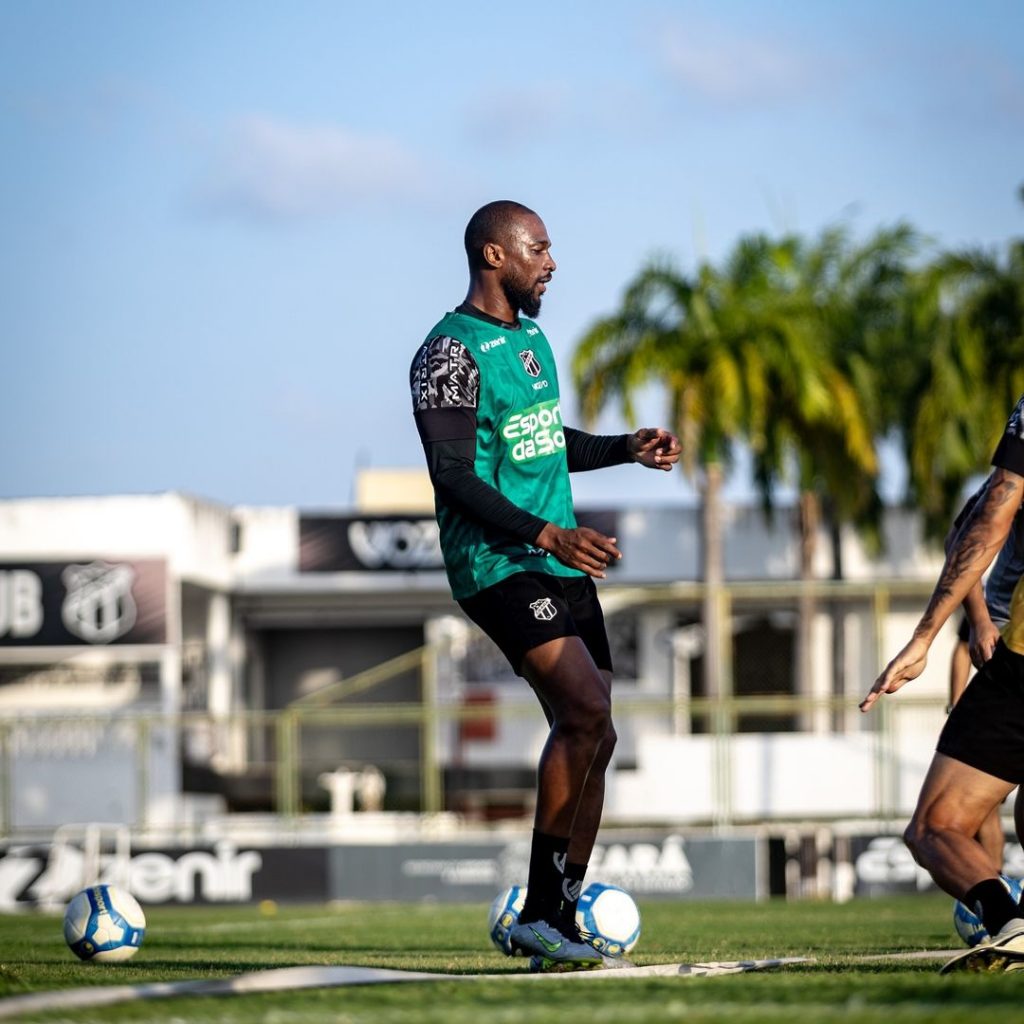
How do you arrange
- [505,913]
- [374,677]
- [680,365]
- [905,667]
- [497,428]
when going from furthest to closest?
[680,365], [374,677], [505,913], [497,428], [905,667]

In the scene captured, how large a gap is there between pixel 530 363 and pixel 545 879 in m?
1.85

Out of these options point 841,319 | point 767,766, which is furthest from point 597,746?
point 841,319

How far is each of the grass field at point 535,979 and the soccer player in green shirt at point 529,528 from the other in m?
0.49

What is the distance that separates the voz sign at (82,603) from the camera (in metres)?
36.8

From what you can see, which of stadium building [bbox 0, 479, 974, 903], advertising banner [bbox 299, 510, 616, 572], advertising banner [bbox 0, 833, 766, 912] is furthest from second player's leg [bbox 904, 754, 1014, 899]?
advertising banner [bbox 299, 510, 616, 572]

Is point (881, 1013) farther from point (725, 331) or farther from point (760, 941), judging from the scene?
point (725, 331)

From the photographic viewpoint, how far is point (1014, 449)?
5785 millimetres

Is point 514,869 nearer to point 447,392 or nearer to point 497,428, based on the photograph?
point 497,428

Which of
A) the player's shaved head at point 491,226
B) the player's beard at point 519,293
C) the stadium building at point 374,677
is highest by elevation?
the player's shaved head at point 491,226

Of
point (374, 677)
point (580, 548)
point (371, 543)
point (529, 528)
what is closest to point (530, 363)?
point (529, 528)

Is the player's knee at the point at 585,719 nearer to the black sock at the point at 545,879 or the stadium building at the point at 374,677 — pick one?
the black sock at the point at 545,879

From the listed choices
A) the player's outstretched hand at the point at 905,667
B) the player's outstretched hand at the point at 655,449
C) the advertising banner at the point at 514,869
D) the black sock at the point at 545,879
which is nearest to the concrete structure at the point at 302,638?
the advertising banner at the point at 514,869

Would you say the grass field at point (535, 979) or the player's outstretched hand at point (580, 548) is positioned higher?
the player's outstretched hand at point (580, 548)

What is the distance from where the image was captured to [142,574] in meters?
37.3
